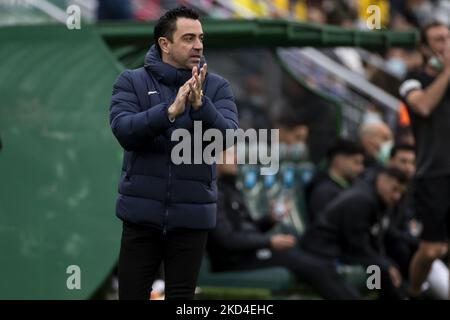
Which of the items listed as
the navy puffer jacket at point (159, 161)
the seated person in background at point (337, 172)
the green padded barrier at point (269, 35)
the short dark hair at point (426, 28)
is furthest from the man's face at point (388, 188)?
the navy puffer jacket at point (159, 161)

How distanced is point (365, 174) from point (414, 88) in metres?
1.52

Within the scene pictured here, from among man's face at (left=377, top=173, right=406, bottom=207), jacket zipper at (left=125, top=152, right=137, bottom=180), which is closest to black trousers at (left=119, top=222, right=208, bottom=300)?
jacket zipper at (left=125, top=152, right=137, bottom=180)

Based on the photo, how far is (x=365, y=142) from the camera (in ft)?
41.5

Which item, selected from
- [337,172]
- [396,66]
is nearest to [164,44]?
[337,172]

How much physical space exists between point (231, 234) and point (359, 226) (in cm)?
105

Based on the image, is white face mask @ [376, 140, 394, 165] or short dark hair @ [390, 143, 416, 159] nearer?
short dark hair @ [390, 143, 416, 159]

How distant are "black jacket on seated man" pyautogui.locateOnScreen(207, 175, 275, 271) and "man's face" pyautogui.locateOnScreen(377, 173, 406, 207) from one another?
3.32 ft

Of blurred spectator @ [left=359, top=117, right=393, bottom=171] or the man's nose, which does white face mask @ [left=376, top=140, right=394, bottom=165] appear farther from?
the man's nose

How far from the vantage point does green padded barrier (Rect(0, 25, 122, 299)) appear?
8383 mm

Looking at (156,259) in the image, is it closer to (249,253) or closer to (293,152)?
(249,253)

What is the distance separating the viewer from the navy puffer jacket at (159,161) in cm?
604

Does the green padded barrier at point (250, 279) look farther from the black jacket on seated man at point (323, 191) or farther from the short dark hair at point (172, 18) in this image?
the short dark hair at point (172, 18)

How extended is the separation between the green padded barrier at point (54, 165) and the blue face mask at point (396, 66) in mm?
9032

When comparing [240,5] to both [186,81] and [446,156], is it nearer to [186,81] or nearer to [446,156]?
[446,156]
